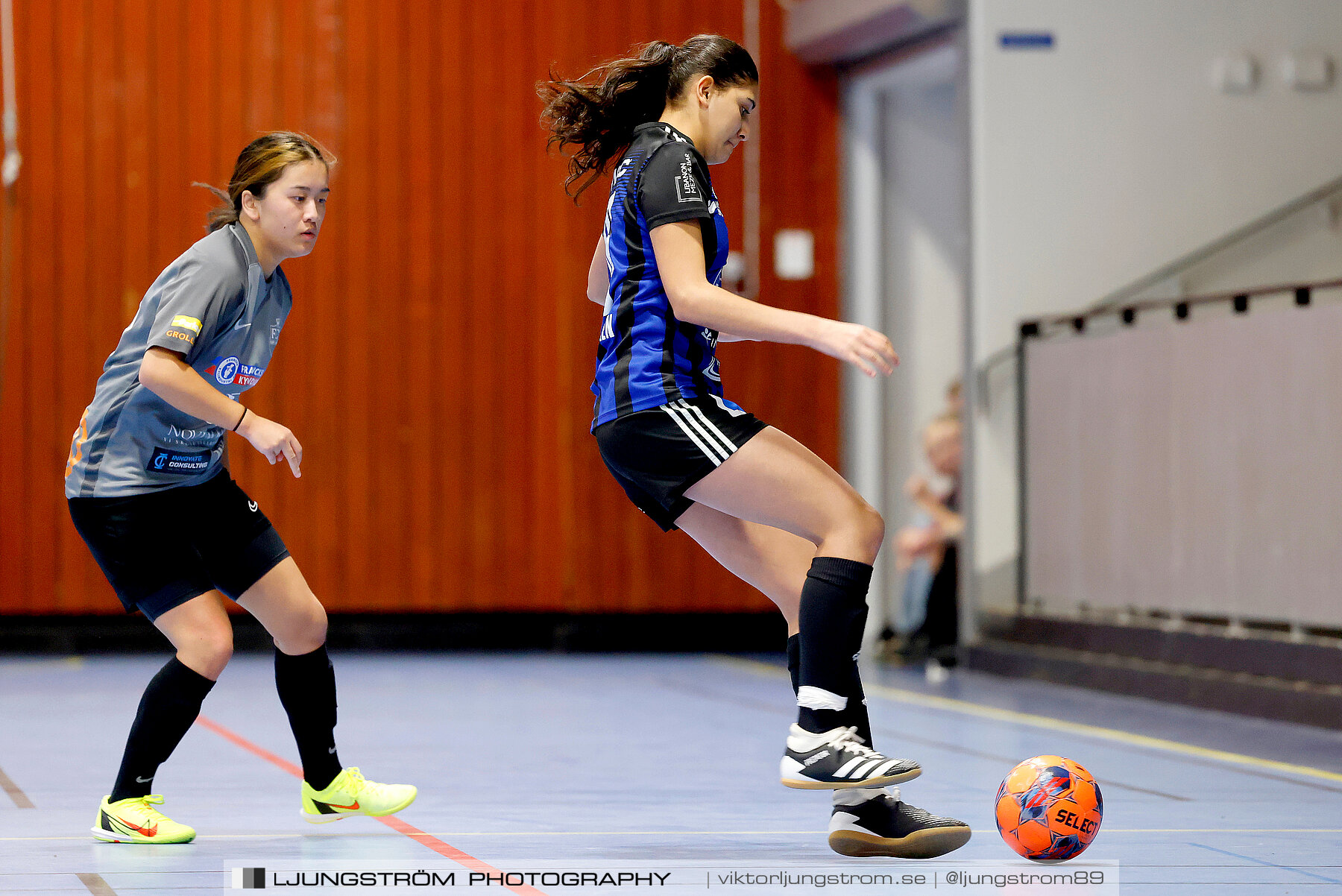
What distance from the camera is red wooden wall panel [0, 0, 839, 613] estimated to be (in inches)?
383

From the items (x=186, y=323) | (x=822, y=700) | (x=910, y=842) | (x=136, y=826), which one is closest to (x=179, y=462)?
(x=186, y=323)

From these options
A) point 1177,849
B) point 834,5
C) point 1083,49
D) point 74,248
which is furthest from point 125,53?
point 1177,849

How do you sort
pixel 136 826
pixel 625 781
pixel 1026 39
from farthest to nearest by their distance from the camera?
pixel 1026 39, pixel 625 781, pixel 136 826

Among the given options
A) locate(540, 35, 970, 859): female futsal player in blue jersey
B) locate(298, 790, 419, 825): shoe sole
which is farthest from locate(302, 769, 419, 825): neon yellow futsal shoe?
locate(540, 35, 970, 859): female futsal player in blue jersey

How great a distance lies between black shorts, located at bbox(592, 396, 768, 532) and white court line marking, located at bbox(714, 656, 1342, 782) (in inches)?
106

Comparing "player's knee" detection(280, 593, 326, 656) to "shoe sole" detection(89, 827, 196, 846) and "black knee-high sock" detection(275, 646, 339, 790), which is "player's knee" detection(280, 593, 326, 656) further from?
"shoe sole" detection(89, 827, 196, 846)

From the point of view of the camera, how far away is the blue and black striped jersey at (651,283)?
332 centimetres

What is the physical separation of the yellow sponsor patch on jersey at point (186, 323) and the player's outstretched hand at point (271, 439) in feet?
0.76

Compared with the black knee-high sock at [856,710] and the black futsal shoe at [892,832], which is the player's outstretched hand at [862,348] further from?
the black futsal shoe at [892,832]

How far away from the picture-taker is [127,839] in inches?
150

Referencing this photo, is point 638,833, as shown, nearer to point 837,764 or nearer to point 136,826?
point 837,764

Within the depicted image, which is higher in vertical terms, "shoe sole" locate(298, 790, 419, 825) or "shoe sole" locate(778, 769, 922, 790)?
"shoe sole" locate(778, 769, 922, 790)

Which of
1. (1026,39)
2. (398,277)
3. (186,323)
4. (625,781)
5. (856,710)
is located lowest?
(625,781)

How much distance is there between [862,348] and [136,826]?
78.6 inches
